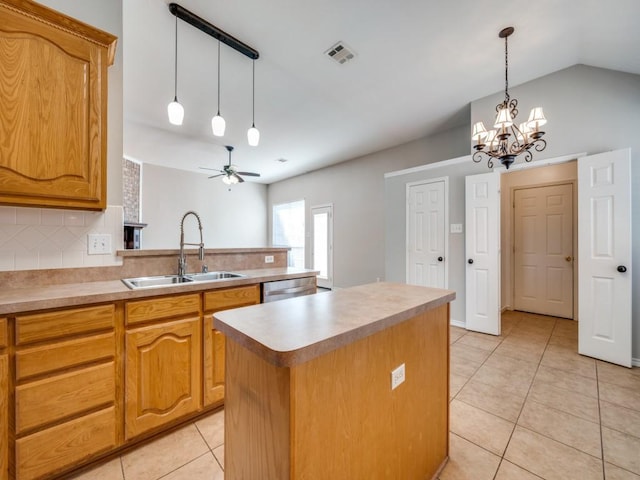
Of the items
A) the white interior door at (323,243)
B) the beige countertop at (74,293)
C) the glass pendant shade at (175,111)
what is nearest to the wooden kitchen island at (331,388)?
the beige countertop at (74,293)

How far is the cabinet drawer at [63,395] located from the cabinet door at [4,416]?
0.04 metres

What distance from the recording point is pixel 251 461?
84 cm

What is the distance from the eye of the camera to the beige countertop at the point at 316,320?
0.71 meters

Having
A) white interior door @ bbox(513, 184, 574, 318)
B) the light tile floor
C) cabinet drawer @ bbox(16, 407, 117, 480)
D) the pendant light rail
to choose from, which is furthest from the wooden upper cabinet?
white interior door @ bbox(513, 184, 574, 318)

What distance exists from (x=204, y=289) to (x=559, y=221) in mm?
5208

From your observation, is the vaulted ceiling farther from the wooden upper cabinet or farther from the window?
the window

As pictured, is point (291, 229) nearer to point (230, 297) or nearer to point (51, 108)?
point (230, 297)

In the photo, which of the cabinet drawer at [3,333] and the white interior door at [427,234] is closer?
the cabinet drawer at [3,333]

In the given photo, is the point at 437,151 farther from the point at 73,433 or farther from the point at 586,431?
the point at 73,433

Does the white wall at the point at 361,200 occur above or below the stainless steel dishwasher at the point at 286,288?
above

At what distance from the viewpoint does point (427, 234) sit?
4023 mm

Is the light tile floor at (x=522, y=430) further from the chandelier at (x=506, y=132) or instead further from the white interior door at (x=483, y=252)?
the chandelier at (x=506, y=132)

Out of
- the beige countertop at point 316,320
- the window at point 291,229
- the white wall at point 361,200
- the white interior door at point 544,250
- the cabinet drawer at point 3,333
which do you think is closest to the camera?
the beige countertop at point 316,320

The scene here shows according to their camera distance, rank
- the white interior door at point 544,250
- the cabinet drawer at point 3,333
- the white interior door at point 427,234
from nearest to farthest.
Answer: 1. the cabinet drawer at point 3,333
2. the white interior door at point 427,234
3. the white interior door at point 544,250
